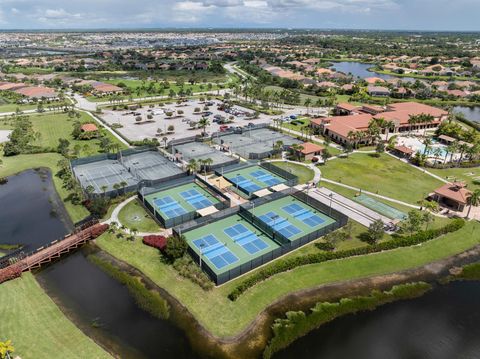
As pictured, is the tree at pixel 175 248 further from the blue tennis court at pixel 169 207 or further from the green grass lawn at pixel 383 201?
the green grass lawn at pixel 383 201

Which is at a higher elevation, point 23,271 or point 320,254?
point 320,254

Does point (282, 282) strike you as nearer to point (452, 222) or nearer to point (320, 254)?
point (320, 254)

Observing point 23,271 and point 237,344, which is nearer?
point 237,344

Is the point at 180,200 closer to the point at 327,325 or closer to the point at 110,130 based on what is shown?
the point at 327,325

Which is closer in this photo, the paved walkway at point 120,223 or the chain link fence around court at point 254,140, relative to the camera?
the paved walkway at point 120,223

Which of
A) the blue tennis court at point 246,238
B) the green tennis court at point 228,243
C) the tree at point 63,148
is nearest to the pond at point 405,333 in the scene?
the green tennis court at point 228,243

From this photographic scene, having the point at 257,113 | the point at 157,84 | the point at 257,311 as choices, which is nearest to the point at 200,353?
the point at 257,311
